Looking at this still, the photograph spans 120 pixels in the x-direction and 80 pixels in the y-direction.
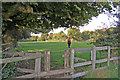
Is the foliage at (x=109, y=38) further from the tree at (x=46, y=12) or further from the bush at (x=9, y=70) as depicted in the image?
the bush at (x=9, y=70)

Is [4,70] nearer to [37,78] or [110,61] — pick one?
[37,78]

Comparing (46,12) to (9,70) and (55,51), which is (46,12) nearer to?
(9,70)

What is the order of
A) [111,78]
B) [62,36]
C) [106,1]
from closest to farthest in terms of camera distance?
[111,78]
[106,1]
[62,36]

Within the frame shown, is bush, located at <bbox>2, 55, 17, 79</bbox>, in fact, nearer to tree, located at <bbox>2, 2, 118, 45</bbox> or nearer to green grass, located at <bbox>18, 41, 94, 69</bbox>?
tree, located at <bbox>2, 2, 118, 45</bbox>

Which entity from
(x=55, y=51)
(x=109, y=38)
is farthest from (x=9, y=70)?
(x=55, y=51)

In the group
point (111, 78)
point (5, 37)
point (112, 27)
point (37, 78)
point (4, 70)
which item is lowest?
point (111, 78)

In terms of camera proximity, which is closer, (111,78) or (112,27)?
(111,78)

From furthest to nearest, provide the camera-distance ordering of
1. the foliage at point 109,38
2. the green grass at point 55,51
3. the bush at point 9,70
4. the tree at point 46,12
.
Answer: the green grass at point 55,51 → the foliage at point 109,38 → the tree at point 46,12 → the bush at point 9,70

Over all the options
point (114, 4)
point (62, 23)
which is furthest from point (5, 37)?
point (114, 4)

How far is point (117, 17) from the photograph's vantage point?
23.9 feet

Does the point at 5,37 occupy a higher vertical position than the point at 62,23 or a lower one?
lower

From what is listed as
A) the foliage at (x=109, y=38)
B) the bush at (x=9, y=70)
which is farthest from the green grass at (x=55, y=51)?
the bush at (x=9, y=70)

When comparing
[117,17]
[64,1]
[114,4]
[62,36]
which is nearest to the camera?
[64,1]

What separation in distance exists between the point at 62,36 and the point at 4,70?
2672 centimetres
